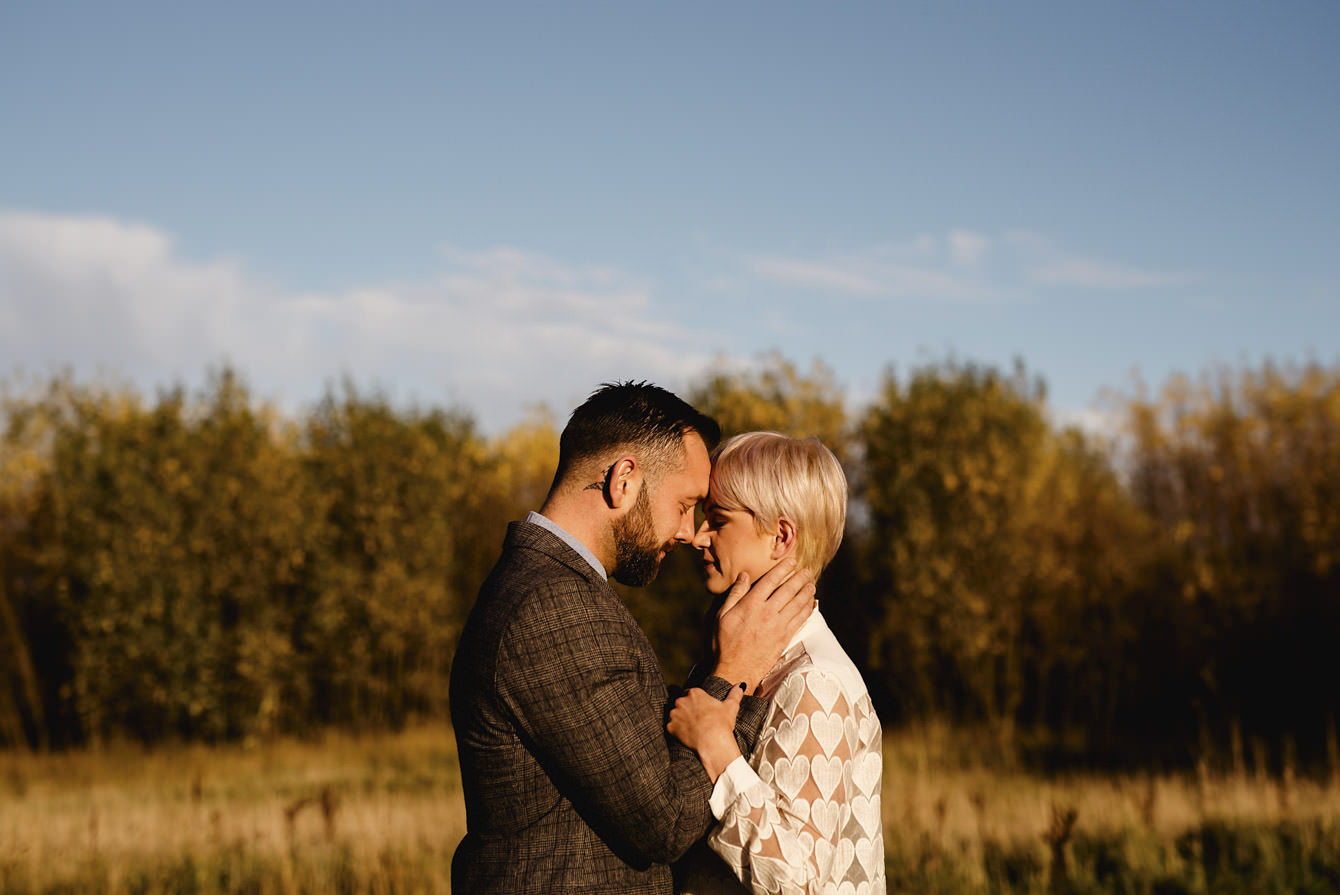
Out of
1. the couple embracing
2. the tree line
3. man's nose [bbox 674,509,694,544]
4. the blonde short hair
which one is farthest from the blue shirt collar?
the tree line

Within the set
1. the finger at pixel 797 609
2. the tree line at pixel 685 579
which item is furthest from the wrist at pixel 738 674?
the tree line at pixel 685 579

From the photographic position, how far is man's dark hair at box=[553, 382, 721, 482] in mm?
3107

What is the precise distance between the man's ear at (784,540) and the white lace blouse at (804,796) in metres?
0.28

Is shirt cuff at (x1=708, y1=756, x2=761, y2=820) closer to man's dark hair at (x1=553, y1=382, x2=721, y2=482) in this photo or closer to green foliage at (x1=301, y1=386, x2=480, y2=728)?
man's dark hair at (x1=553, y1=382, x2=721, y2=482)

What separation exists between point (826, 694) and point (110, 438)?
19479mm

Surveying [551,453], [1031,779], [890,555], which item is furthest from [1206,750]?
[551,453]

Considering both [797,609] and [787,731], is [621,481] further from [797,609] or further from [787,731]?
[787,731]

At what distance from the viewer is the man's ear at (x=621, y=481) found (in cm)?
308

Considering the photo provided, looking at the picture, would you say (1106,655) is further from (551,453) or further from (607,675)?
(551,453)

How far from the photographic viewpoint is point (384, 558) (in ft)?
66.9

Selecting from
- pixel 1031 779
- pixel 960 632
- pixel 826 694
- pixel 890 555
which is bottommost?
pixel 1031 779

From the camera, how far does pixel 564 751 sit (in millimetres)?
2678

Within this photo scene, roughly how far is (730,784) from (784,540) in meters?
0.84

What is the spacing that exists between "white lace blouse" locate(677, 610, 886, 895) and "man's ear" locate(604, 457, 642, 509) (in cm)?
68
